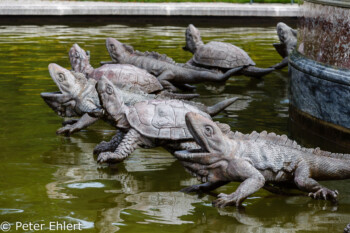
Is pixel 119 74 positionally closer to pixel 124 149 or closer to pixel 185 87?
pixel 185 87

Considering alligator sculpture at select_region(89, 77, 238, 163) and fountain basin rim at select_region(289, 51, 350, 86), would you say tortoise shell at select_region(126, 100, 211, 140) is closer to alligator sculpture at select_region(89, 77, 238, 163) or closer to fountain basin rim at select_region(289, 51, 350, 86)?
alligator sculpture at select_region(89, 77, 238, 163)

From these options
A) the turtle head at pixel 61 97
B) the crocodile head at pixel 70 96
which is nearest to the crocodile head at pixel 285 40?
the crocodile head at pixel 70 96

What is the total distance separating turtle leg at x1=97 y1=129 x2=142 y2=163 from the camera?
667 cm

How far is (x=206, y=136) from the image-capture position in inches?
228

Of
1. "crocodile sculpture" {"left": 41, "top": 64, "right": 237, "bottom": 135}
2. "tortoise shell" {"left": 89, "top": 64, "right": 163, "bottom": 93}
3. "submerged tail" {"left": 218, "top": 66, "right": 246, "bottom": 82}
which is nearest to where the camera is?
"crocodile sculpture" {"left": 41, "top": 64, "right": 237, "bottom": 135}

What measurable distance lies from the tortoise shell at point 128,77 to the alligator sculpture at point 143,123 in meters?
2.32

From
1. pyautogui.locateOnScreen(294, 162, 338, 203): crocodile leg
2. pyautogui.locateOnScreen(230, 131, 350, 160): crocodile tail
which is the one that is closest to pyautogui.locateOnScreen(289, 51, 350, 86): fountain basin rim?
pyautogui.locateOnScreen(230, 131, 350, 160): crocodile tail

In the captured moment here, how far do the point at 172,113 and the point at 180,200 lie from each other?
1.39 metres

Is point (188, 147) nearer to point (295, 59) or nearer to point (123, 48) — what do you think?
point (295, 59)

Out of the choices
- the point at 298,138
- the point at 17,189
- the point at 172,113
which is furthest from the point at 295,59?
the point at 17,189

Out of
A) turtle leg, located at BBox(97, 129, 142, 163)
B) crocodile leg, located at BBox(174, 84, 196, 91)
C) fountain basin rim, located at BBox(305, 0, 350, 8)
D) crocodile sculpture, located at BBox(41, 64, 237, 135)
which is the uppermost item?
fountain basin rim, located at BBox(305, 0, 350, 8)

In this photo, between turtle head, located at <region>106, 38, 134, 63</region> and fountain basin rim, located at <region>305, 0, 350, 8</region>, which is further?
turtle head, located at <region>106, 38, 134, 63</region>

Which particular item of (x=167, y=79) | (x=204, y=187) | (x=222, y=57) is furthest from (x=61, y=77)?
(x=222, y=57)

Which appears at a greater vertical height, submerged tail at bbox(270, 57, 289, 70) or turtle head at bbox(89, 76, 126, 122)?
turtle head at bbox(89, 76, 126, 122)
